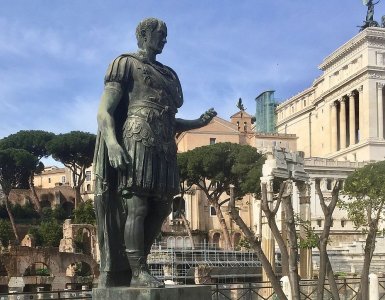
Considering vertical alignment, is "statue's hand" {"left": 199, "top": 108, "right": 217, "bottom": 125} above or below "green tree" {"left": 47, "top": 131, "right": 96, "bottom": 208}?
below

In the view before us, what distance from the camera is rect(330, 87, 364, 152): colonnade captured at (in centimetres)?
5794

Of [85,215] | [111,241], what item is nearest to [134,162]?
[111,241]

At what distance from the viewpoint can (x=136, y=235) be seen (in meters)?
4.93

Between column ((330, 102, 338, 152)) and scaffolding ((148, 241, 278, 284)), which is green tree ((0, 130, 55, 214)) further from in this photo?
scaffolding ((148, 241, 278, 284))

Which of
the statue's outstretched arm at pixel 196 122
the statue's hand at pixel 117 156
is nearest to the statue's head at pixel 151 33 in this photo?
the statue's outstretched arm at pixel 196 122

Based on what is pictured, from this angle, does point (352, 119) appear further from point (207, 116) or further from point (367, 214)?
point (207, 116)

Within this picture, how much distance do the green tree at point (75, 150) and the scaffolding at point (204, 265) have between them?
83.4 feet

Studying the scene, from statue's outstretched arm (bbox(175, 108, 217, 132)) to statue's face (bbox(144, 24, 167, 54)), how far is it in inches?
24.3

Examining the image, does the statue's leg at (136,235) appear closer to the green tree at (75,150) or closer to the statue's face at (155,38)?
the statue's face at (155,38)

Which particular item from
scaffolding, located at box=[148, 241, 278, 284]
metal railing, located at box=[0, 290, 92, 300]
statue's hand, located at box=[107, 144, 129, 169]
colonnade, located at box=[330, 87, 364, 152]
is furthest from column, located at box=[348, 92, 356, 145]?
statue's hand, located at box=[107, 144, 129, 169]

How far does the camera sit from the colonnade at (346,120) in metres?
57.9

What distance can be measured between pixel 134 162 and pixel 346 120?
57325mm

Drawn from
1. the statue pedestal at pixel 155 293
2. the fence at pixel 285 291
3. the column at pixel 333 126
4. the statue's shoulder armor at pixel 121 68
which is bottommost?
the fence at pixel 285 291

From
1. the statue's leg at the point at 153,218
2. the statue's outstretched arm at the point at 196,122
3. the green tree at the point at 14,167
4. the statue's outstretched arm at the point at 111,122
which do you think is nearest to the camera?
the statue's outstretched arm at the point at 111,122
